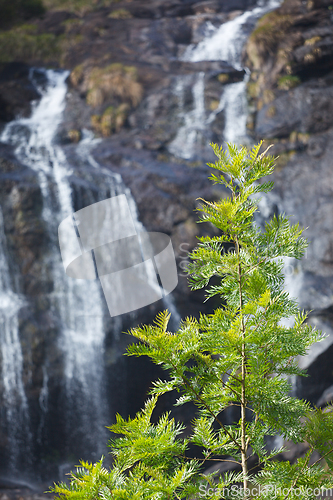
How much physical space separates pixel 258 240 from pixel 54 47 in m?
14.3

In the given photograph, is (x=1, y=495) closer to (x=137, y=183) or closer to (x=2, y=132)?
(x=137, y=183)

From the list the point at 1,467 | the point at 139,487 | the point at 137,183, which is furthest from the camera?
the point at 137,183

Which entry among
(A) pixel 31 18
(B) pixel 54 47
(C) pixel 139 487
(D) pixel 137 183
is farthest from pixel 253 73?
(C) pixel 139 487

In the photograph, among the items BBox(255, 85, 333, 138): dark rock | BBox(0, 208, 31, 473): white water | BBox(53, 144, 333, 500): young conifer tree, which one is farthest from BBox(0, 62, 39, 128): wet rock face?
BBox(53, 144, 333, 500): young conifer tree

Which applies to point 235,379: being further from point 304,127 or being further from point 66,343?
point 304,127

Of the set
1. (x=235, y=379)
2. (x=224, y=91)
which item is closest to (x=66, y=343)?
(x=235, y=379)

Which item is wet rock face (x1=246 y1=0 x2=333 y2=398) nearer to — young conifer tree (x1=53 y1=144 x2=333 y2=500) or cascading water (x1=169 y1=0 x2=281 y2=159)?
cascading water (x1=169 y1=0 x2=281 y2=159)

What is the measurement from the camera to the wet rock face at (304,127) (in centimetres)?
794

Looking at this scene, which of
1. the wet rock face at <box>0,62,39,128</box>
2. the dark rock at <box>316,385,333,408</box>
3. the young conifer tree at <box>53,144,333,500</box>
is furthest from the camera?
the wet rock face at <box>0,62,39,128</box>

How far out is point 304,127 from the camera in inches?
389

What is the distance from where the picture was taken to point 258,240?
1.62m

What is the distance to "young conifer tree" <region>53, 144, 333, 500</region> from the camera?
1402 millimetres

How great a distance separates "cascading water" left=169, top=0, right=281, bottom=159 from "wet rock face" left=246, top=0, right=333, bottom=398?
0.37 metres

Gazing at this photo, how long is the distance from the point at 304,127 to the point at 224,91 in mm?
2647
